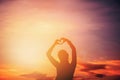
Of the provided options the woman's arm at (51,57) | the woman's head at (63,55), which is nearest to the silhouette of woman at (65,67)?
the woman's head at (63,55)

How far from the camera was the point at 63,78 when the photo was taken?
391 centimetres

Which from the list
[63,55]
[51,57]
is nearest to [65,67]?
[63,55]

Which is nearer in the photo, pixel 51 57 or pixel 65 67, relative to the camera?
pixel 65 67

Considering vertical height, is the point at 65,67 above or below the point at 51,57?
below

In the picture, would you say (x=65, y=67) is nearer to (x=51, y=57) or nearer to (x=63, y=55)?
(x=63, y=55)

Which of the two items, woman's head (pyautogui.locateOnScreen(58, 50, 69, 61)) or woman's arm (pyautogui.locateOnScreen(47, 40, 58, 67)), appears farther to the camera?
woman's arm (pyautogui.locateOnScreen(47, 40, 58, 67))

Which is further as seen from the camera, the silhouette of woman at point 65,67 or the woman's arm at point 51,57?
the woman's arm at point 51,57

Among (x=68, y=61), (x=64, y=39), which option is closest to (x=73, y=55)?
(x=68, y=61)

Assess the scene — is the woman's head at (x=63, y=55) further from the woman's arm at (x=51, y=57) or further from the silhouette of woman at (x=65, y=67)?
the woman's arm at (x=51, y=57)

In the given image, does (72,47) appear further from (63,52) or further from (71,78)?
(71,78)

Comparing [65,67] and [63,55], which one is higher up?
[63,55]

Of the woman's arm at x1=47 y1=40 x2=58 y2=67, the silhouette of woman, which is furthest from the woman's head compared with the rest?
the woman's arm at x1=47 y1=40 x2=58 y2=67

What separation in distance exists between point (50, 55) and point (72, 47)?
544 millimetres

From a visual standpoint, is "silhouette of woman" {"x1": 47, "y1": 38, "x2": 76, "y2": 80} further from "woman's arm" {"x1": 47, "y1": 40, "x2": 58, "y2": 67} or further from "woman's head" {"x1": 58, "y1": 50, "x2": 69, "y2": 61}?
"woman's arm" {"x1": 47, "y1": 40, "x2": 58, "y2": 67}
